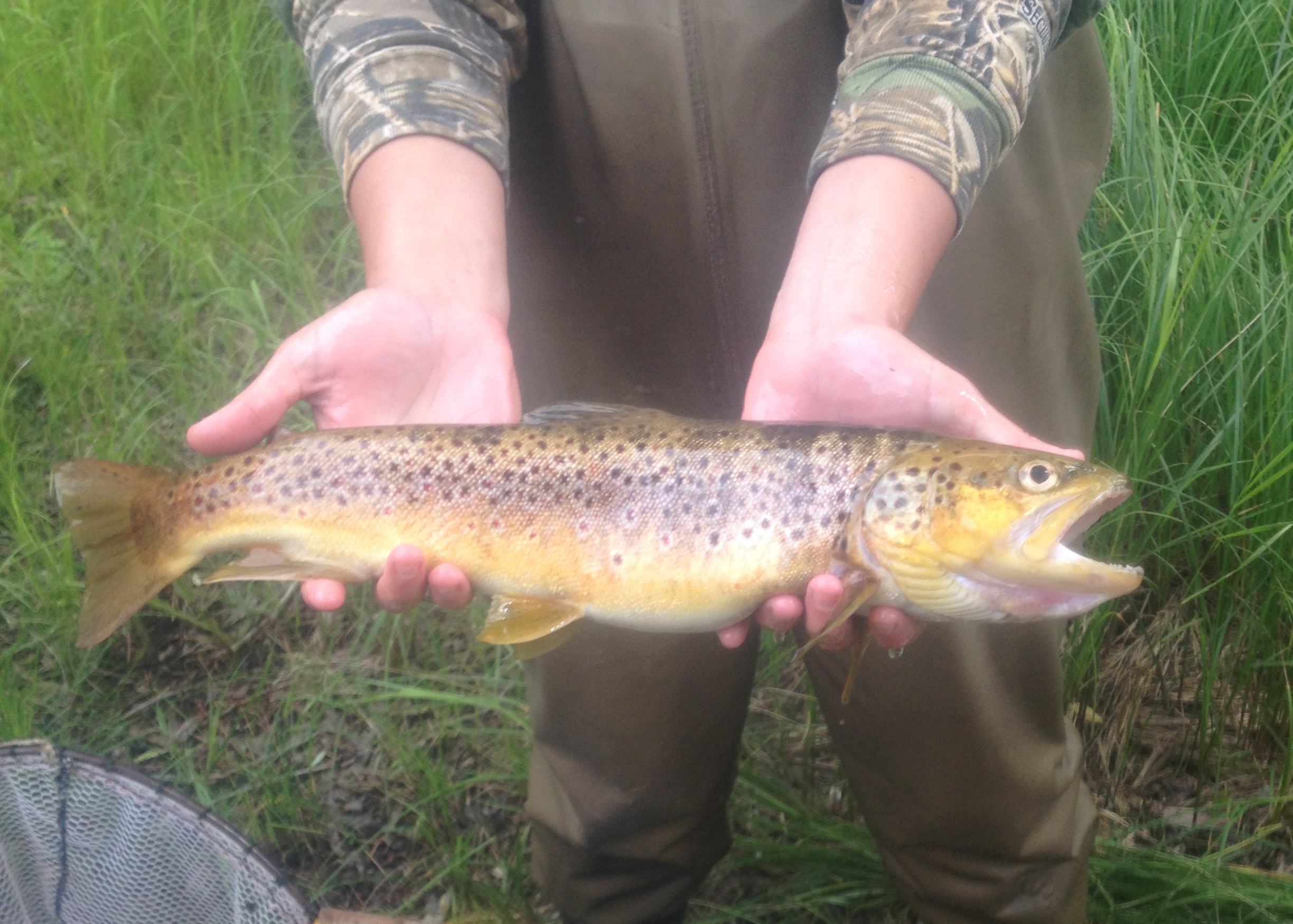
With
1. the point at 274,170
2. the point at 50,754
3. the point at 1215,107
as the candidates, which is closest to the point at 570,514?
the point at 50,754

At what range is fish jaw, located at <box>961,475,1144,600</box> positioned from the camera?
154 cm

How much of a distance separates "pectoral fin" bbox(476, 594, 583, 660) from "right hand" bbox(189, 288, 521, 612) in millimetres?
74

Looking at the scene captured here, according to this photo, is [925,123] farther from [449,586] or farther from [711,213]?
[449,586]

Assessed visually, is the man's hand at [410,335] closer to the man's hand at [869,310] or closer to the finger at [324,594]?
the finger at [324,594]

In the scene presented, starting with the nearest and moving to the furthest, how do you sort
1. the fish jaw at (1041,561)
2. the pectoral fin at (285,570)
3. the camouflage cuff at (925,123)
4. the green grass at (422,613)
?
the fish jaw at (1041,561), the camouflage cuff at (925,123), the pectoral fin at (285,570), the green grass at (422,613)

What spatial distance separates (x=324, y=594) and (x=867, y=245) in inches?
43.6

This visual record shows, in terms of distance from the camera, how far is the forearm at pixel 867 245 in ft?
Result: 5.32

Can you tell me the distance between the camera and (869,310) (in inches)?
63.7

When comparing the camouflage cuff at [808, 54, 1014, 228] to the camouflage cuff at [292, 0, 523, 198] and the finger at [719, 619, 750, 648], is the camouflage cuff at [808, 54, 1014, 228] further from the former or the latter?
the finger at [719, 619, 750, 648]

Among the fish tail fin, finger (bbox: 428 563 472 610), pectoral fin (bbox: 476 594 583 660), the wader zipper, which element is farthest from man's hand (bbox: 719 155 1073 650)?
the fish tail fin

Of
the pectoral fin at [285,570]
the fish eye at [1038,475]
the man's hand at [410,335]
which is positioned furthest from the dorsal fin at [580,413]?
the fish eye at [1038,475]

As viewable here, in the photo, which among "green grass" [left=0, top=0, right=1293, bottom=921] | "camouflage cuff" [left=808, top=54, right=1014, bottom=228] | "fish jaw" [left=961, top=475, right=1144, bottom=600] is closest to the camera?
"fish jaw" [left=961, top=475, right=1144, bottom=600]

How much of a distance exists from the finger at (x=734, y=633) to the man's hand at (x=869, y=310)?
0.26 feet

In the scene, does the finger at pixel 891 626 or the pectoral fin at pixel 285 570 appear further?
the pectoral fin at pixel 285 570
